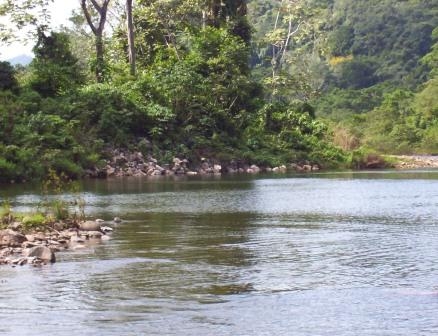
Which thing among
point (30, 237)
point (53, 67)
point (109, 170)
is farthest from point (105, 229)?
point (53, 67)

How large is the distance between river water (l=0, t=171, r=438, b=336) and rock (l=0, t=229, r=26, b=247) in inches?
43.4

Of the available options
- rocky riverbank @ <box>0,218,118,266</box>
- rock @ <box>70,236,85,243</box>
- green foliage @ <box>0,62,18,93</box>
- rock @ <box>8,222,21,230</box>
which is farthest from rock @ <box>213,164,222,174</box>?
rock @ <box>70,236,85,243</box>

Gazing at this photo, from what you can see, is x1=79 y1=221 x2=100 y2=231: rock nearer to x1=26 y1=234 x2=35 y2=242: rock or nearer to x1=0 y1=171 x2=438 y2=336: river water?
x1=0 y1=171 x2=438 y2=336: river water

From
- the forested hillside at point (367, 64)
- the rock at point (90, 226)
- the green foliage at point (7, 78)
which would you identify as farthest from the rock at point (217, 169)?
the rock at point (90, 226)

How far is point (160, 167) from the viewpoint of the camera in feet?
151

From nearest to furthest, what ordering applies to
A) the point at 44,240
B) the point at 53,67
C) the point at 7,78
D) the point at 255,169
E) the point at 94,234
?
the point at 44,240 → the point at 94,234 → the point at 7,78 → the point at 53,67 → the point at 255,169

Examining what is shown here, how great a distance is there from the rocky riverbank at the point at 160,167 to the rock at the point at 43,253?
26176mm

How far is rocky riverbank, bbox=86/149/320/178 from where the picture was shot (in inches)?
1723

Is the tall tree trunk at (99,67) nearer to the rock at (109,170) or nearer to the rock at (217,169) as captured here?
the rock at (217,169)

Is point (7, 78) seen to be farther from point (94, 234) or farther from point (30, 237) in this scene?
point (30, 237)

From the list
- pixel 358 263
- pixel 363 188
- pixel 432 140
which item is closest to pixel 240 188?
pixel 363 188

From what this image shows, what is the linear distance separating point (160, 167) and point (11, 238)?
94.7 ft

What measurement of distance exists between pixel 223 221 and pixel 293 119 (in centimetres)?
3300

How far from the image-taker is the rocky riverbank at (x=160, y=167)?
4378 centimetres
